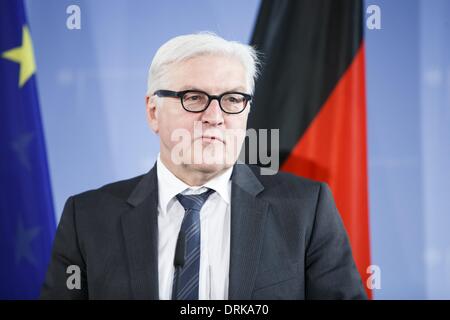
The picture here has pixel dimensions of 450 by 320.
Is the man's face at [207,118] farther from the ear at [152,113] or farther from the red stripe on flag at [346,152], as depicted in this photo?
the red stripe on flag at [346,152]

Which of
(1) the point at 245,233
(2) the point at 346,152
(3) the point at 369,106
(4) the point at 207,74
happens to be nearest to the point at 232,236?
(1) the point at 245,233

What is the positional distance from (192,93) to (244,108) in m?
0.18

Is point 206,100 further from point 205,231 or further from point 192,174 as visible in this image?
point 205,231

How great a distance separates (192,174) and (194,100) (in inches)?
9.6

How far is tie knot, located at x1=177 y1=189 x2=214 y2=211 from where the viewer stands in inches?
62.5

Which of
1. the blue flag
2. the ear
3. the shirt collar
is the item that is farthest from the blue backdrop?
the shirt collar

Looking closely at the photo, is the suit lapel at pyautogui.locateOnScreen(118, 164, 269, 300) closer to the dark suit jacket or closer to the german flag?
the dark suit jacket

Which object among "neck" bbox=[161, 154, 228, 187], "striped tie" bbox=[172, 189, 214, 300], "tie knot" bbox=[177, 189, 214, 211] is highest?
"neck" bbox=[161, 154, 228, 187]

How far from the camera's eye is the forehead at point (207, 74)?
5.13 ft

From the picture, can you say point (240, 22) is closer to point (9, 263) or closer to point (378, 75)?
point (378, 75)

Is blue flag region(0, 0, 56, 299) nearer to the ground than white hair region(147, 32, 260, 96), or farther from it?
nearer to the ground

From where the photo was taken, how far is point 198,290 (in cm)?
152

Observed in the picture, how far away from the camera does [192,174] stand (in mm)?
1618
